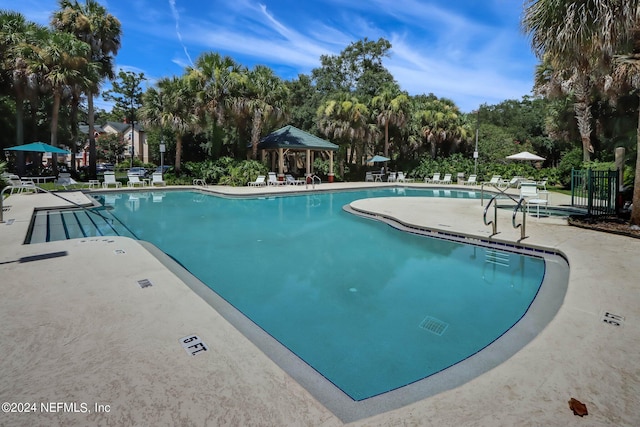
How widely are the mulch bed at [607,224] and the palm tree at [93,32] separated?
2412 cm

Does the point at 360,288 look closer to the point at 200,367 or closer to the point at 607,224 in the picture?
the point at 200,367

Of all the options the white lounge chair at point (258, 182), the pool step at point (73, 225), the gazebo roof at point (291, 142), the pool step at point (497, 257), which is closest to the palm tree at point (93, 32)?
the white lounge chair at point (258, 182)

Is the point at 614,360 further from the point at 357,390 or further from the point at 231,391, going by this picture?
the point at 231,391

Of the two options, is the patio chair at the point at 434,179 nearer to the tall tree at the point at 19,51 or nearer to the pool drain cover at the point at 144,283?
the pool drain cover at the point at 144,283

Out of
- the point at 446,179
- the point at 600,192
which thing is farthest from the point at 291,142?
the point at 600,192

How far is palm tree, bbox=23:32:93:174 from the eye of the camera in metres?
18.5

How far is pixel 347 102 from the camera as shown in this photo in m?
25.2

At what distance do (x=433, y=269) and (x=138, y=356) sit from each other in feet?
16.4

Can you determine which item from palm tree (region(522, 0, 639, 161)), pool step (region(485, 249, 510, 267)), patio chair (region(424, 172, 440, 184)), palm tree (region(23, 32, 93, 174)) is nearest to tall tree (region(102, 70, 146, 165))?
palm tree (region(23, 32, 93, 174))

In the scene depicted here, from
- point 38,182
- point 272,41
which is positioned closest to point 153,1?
point 272,41

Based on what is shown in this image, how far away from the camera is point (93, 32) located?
74.7 ft

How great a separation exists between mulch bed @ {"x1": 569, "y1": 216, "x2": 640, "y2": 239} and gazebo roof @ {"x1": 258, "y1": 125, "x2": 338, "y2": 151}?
54.9ft

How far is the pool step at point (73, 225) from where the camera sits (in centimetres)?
856

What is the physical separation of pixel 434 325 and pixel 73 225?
1013 centimetres
